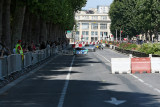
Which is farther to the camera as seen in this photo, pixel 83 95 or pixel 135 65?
pixel 135 65

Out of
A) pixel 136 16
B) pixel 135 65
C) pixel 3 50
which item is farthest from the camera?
pixel 136 16

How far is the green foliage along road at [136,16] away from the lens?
9056 cm

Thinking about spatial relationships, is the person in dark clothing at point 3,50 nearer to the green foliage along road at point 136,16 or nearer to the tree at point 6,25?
the tree at point 6,25

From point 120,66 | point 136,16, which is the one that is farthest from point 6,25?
point 136,16

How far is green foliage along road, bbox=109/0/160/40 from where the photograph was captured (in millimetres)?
90562

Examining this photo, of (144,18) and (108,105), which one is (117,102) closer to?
(108,105)

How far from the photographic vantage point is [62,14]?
2648 inches

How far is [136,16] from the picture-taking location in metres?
104

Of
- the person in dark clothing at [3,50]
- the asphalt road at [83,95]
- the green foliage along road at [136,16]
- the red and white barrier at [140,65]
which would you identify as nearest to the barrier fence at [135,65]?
the red and white barrier at [140,65]

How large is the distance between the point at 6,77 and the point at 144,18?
7364 cm

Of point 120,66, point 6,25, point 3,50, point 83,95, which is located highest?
point 6,25

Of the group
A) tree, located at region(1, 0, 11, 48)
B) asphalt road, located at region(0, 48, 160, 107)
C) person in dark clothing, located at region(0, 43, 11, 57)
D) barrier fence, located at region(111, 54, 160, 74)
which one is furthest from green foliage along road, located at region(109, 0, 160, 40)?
asphalt road, located at region(0, 48, 160, 107)

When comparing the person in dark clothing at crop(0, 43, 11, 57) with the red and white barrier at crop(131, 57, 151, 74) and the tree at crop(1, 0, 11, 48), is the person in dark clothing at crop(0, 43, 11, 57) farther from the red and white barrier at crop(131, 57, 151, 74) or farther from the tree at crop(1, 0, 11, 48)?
the tree at crop(1, 0, 11, 48)

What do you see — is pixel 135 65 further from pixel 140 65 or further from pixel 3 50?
pixel 3 50
